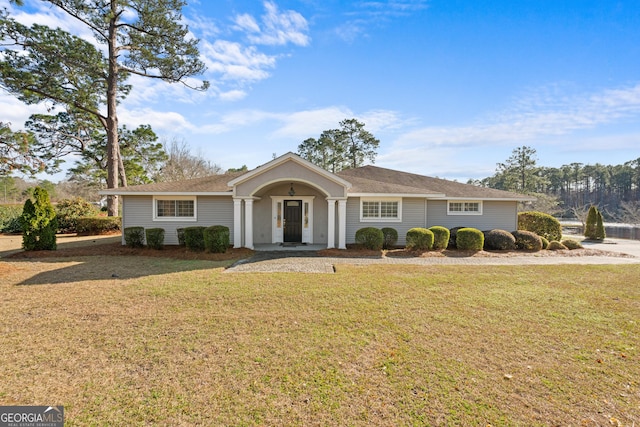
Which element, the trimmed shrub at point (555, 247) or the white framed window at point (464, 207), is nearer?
Result: the trimmed shrub at point (555, 247)

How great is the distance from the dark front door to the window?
127 inches

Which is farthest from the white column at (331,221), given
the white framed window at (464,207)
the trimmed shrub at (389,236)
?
the white framed window at (464,207)

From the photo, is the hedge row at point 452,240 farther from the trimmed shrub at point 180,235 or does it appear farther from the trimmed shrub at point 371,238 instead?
the trimmed shrub at point 180,235

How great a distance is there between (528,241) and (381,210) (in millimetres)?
6913

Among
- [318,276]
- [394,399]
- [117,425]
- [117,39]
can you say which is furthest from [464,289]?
Result: [117,39]

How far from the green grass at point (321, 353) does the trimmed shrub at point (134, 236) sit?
528 centimetres

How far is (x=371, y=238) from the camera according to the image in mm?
12242

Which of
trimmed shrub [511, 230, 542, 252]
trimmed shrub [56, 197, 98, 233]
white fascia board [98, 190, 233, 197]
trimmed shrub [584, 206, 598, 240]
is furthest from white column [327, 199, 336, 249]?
trimmed shrub [584, 206, 598, 240]

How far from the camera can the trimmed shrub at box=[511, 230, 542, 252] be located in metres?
13.2

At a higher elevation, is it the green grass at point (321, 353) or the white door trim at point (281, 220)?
the white door trim at point (281, 220)

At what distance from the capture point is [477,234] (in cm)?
1255

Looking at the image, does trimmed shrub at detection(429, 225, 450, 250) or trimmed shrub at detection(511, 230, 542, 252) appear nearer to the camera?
trimmed shrub at detection(429, 225, 450, 250)

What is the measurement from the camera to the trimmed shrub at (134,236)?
486 inches

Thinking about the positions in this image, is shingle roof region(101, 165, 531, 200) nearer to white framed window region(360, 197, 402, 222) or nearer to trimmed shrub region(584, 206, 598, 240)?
white framed window region(360, 197, 402, 222)
